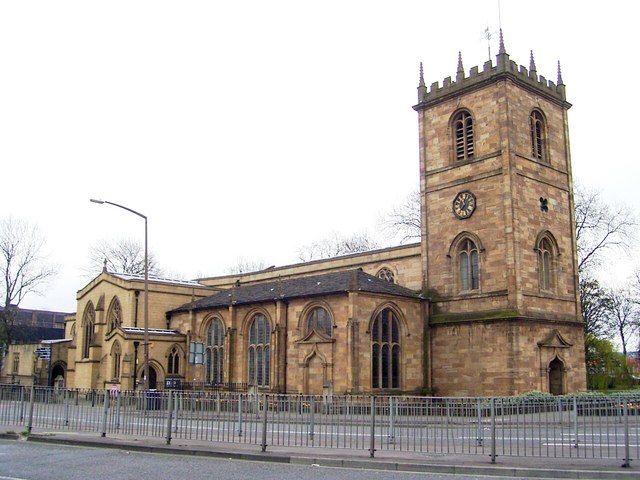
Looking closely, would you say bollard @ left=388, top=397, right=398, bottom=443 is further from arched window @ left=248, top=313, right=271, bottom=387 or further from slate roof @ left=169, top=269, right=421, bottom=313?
arched window @ left=248, top=313, right=271, bottom=387

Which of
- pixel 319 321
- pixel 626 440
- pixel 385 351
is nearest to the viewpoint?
pixel 626 440

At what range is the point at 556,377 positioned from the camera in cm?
3516

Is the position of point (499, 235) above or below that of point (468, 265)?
above

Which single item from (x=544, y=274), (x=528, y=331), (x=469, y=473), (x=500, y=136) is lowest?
(x=469, y=473)

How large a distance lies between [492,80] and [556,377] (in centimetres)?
1520

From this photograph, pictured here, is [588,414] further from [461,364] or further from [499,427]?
[461,364]

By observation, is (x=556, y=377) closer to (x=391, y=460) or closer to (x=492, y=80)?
(x=492, y=80)

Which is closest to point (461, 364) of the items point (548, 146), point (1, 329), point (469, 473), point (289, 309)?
point (289, 309)

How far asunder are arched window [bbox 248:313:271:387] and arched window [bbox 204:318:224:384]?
282 centimetres

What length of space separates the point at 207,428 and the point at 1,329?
2306 inches

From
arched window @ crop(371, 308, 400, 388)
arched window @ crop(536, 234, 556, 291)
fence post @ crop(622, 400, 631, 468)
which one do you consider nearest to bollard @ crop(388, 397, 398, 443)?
fence post @ crop(622, 400, 631, 468)

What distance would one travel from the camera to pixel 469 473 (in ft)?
42.1

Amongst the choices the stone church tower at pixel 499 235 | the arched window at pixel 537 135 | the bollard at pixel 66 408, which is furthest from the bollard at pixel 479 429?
the arched window at pixel 537 135

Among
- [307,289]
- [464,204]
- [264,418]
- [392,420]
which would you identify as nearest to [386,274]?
[307,289]
